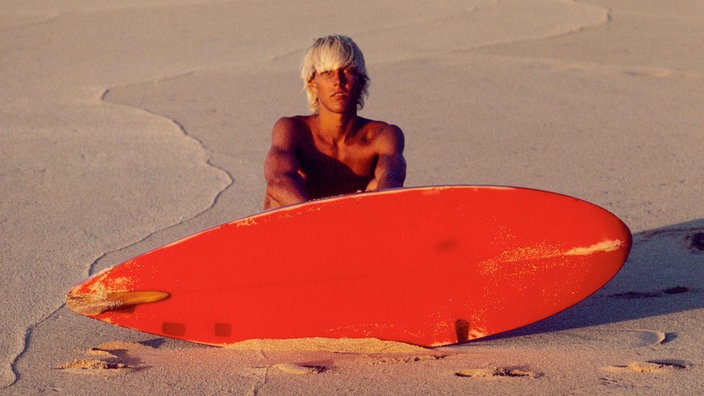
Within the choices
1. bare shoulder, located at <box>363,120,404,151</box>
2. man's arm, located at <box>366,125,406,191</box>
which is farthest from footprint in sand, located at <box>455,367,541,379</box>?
bare shoulder, located at <box>363,120,404,151</box>

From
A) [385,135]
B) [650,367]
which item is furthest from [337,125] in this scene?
[650,367]

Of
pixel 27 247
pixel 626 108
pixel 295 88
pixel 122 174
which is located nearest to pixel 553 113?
pixel 626 108

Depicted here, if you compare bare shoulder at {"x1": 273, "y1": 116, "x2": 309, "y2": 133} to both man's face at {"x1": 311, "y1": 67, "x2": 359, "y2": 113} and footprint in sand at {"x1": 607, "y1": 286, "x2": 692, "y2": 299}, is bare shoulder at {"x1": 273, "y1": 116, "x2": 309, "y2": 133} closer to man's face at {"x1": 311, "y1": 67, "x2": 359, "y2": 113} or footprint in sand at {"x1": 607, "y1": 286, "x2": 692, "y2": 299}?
man's face at {"x1": 311, "y1": 67, "x2": 359, "y2": 113}

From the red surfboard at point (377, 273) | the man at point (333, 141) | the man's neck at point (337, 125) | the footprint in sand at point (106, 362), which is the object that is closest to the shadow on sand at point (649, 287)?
the red surfboard at point (377, 273)

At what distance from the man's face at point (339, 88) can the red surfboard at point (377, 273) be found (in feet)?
2.62

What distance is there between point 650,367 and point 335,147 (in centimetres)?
163

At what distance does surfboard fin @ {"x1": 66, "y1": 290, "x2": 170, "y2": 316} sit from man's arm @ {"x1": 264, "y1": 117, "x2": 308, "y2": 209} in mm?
645

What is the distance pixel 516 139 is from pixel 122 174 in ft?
8.93

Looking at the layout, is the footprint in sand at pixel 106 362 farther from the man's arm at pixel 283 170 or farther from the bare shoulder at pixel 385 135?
the bare shoulder at pixel 385 135

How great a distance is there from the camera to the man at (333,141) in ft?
14.7

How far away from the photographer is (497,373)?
3.60m

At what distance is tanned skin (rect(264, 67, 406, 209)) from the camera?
4.49m

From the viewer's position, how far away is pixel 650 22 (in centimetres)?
1404

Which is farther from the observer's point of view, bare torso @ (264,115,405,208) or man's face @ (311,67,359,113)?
bare torso @ (264,115,405,208)
